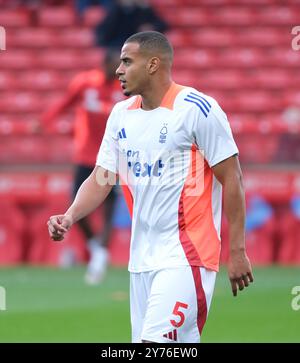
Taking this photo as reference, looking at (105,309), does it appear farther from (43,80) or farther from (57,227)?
(43,80)

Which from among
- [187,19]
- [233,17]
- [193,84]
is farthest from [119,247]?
[233,17]

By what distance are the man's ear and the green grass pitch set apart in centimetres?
349

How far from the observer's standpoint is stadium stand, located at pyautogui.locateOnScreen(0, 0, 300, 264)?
15.7 m

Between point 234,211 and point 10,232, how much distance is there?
374 inches

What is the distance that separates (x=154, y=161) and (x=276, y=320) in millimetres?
4592

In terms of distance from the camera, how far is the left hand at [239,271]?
6.33 m

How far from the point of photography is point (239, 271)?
→ 633cm

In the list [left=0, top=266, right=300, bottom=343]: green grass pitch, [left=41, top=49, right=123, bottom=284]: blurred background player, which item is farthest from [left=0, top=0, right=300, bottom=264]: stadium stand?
[left=41, top=49, right=123, bottom=284]: blurred background player

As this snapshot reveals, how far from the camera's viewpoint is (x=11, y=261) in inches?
619

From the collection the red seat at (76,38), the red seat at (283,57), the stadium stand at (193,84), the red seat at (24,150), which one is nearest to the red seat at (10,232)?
the stadium stand at (193,84)

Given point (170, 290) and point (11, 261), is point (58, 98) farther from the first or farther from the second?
point (170, 290)

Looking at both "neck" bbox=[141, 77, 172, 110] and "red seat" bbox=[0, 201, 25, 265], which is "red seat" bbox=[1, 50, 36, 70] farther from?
"neck" bbox=[141, 77, 172, 110]
